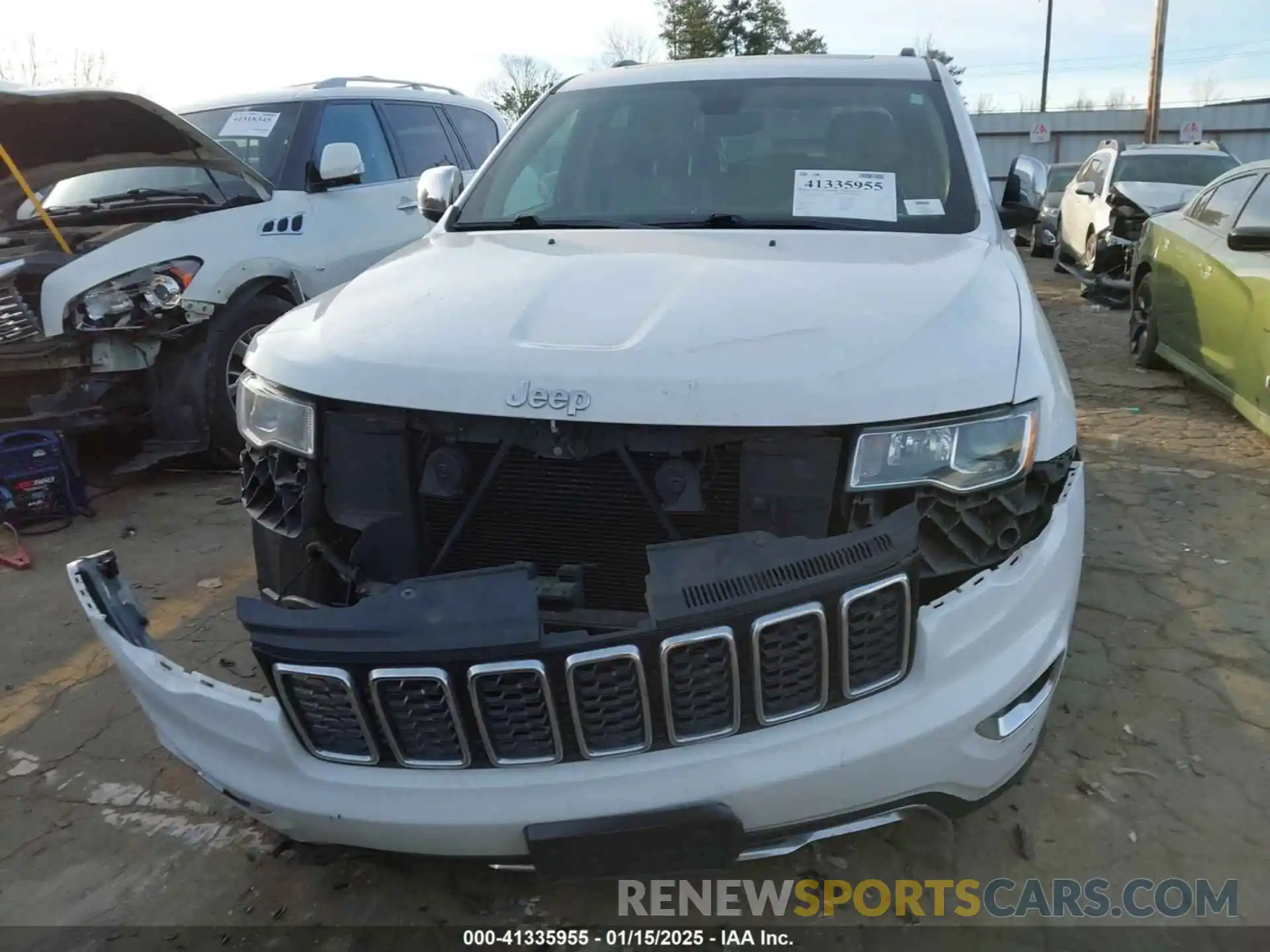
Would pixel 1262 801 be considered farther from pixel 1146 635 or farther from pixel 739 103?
pixel 739 103

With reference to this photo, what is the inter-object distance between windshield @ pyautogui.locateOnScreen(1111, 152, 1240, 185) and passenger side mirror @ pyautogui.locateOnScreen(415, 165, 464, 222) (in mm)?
9883

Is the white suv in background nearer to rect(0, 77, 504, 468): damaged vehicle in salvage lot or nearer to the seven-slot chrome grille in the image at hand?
rect(0, 77, 504, 468): damaged vehicle in salvage lot

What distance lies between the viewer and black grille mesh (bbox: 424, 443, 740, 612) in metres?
1.99

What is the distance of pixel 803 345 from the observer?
1942 mm

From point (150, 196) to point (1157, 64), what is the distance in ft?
79.0

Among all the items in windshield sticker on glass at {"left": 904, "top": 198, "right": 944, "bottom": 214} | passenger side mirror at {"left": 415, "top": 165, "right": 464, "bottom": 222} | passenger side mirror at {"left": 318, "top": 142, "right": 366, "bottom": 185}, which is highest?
passenger side mirror at {"left": 318, "top": 142, "right": 366, "bottom": 185}

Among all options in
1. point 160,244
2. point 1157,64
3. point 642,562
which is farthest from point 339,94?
point 1157,64

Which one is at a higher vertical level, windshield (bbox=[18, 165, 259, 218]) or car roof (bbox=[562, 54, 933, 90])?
car roof (bbox=[562, 54, 933, 90])

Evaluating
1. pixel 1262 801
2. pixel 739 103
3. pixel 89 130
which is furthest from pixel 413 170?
pixel 1262 801

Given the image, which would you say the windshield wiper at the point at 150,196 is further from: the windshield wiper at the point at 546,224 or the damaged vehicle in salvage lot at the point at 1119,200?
the damaged vehicle in salvage lot at the point at 1119,200

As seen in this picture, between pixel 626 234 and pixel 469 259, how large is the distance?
454 millimetres

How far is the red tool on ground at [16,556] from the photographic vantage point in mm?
4137

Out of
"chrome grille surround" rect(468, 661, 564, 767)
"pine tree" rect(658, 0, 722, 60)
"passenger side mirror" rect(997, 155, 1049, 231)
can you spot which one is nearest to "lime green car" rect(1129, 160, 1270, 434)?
"passenger side mirror" rect(997, 155, 1049, 231)

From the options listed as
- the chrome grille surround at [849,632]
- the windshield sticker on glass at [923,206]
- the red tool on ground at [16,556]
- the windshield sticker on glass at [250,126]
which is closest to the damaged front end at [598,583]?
the chrome grille surround at [849,632]
